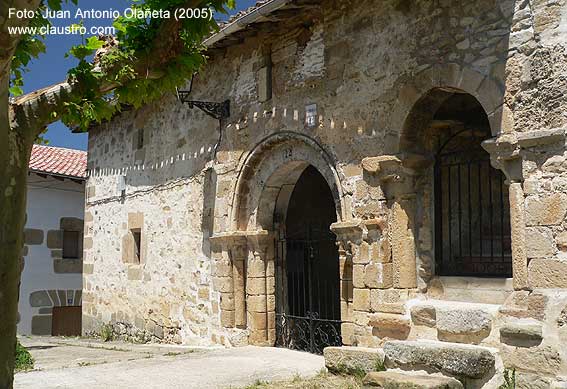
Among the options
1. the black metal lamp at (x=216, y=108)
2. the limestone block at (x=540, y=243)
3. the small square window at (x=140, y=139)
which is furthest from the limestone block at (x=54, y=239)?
the limestone block at (x=540, y=243)

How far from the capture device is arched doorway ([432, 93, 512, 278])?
6.38 metres

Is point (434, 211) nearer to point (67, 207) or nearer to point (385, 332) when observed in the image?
point (385, 332)

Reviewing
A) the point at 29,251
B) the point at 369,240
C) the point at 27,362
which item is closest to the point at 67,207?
the point at 29,251

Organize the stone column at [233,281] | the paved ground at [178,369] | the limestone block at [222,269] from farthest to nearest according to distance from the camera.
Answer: the limestone block at [222,269] → the stone column at [233,281] → the paved ground at [178,369]

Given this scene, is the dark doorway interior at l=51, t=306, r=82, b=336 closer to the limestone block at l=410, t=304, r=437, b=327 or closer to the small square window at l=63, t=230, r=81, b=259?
the small square window at l=63, t=230, r=81, b=259

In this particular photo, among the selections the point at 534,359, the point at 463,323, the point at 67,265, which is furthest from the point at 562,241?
the point at 67,265

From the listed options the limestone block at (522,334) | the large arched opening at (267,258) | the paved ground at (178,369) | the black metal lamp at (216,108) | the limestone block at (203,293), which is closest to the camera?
the limestone block at (522,334)

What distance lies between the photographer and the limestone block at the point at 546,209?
4.99 metres

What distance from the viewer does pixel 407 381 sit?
4.68 m

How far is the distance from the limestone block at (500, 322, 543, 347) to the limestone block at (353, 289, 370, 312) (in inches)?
64.8

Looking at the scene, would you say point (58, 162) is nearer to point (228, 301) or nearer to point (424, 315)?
point (228, 301)

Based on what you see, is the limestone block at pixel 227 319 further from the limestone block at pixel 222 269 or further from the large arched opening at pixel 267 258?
the limestone block at pixel 222 269

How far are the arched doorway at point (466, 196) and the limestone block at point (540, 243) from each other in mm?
997

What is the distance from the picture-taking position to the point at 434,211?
641 centimetres
